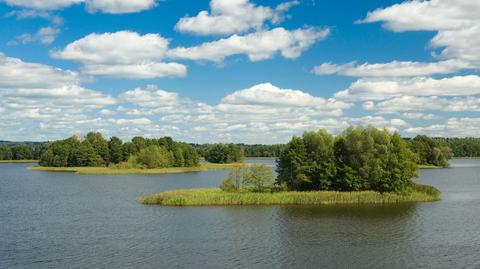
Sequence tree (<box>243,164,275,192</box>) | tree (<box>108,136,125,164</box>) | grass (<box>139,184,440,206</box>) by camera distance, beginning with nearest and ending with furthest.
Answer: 1. grass (<box>139,184,440,206</box>)
2. tree (<box>243,164,275,192</box>)
3. tree (<box>108,136,125,164</box>)

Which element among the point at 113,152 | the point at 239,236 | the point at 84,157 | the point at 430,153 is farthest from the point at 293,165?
the point at 113,152

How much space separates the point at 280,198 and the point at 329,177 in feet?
31.5

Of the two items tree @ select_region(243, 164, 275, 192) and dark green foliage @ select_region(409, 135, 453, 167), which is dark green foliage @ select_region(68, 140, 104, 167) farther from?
tree @ select_region(243, 164, 275, 192)

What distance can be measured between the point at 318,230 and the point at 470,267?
16.1 metres

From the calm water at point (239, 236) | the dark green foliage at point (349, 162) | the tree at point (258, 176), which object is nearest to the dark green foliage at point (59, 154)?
the calm water at point (239, 236)

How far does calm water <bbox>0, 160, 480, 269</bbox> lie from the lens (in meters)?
37.6

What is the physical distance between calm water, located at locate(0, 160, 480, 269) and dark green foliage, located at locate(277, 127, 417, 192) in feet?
22.3

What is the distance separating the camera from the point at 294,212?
196 feet

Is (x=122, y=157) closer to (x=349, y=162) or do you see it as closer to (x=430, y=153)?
(x=430, y=153)

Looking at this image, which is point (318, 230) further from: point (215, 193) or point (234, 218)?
point (215, 193)

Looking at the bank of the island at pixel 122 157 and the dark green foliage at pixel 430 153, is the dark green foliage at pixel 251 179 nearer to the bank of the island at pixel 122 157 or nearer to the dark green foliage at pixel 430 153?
the bank of the island at pixel 122 157

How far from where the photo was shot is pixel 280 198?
67.6 meters

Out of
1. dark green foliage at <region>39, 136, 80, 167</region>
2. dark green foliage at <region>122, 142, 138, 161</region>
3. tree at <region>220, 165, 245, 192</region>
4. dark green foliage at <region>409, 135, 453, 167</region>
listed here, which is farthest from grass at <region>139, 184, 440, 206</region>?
dark green foliage at <region>39, 136, 80, 167</region>

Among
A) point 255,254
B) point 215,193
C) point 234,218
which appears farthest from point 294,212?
point 255,254
